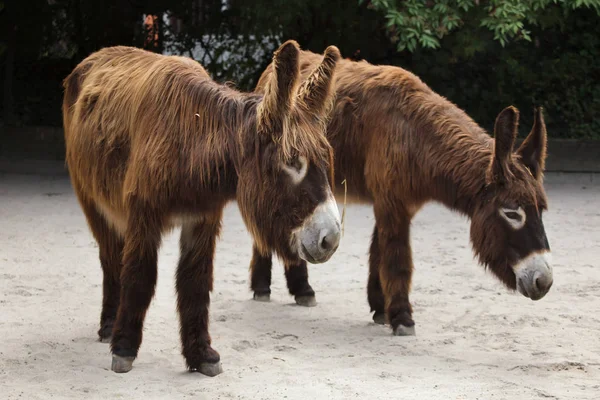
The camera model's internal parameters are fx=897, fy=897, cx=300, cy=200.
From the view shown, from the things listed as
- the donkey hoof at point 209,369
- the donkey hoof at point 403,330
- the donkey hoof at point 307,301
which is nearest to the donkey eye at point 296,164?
the donkey hoof at point 209,369

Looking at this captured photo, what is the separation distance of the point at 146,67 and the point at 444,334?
2586mm

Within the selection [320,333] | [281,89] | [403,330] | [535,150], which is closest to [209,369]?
[320,333]

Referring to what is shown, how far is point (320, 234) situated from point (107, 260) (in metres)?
1.84

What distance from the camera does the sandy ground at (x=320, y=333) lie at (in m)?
4.73

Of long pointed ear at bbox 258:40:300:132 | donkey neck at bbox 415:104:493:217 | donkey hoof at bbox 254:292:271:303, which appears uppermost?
long pointed ear at bbox 258:40:300:132

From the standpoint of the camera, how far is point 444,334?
19.4ft

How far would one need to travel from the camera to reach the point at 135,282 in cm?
468

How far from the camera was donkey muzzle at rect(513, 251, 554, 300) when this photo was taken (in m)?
5.03

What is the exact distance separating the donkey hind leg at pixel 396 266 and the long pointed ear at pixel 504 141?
0.80 metres

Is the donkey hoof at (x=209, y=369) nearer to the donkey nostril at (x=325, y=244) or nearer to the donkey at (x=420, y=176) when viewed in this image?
the donkey nostril at (x=325, y=244)

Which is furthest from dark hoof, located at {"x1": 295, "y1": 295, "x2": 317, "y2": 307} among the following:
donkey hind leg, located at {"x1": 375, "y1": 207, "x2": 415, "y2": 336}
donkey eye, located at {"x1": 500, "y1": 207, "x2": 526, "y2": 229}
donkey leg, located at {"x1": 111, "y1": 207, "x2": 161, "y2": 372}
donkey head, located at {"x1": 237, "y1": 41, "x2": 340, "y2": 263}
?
donkey head, located at {"x1": 237, "y1": 41, "x2": 340, "y2": 263}

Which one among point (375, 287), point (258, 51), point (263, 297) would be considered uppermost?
point (258, 51)

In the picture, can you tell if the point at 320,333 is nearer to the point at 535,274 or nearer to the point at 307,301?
the point at 307,301

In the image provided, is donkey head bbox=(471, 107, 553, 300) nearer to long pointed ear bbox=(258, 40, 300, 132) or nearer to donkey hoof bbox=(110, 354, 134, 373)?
long pointed ear bbox=(258, 40, 300, 132)
